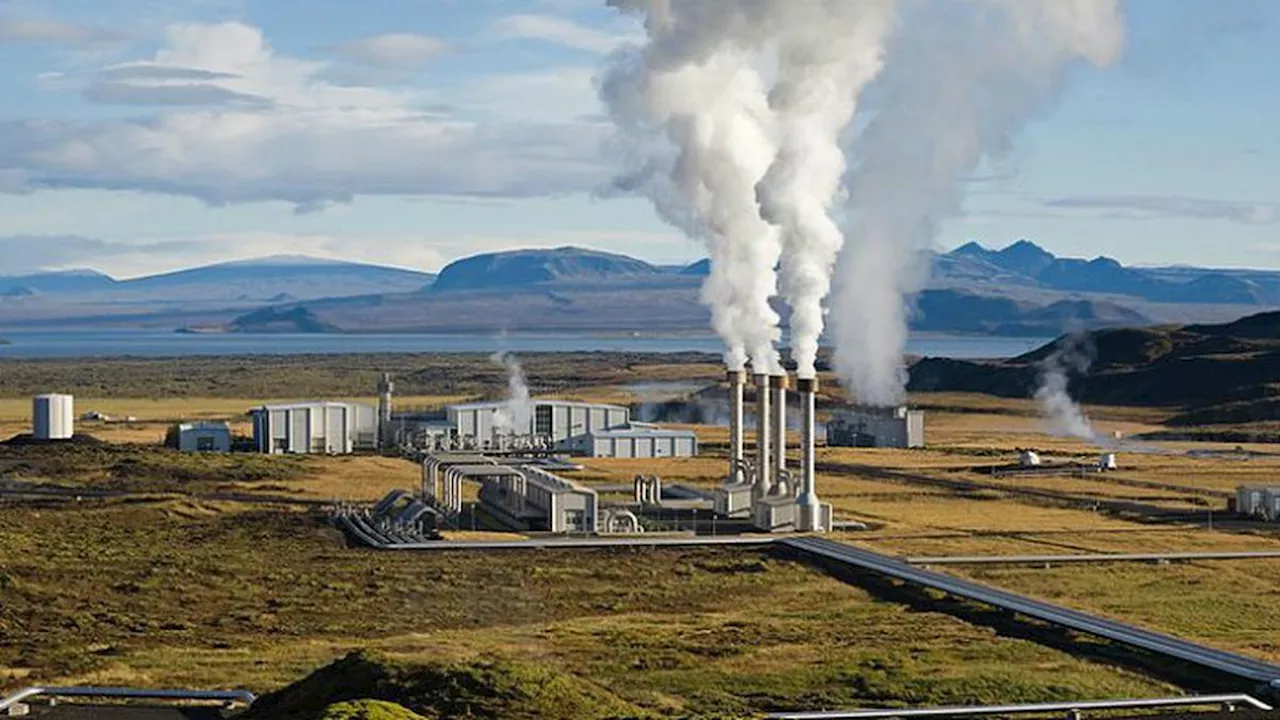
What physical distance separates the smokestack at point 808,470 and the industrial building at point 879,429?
1752 inches

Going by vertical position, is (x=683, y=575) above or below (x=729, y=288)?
below

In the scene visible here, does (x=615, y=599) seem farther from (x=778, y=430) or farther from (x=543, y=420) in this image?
(x=543, y=420)

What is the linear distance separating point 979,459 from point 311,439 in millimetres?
33222

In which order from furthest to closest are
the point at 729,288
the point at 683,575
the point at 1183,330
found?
1. the point at 1183,330
2. the point at 729,288
3. the point at 683,575

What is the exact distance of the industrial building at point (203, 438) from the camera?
330 ft

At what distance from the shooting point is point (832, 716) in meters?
31.0

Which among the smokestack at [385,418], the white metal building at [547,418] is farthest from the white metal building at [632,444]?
the smokestack at [385,418]

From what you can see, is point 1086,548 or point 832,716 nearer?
point 832,716

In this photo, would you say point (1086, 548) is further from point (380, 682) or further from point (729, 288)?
point (380, 682)

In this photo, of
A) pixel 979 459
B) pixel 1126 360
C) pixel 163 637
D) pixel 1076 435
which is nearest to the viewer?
pixel 163 637

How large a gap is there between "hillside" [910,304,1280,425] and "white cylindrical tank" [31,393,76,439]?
78.7 meters

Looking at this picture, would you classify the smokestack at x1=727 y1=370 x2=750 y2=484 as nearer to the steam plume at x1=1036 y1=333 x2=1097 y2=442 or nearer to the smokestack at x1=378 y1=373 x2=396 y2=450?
the smokestack at x1=378 y1=373 x2=396 y2=450

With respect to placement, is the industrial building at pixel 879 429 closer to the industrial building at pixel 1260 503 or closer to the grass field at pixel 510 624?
the industrial building at pixel 1260 503

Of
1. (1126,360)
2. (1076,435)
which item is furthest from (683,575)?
(1126,360)
